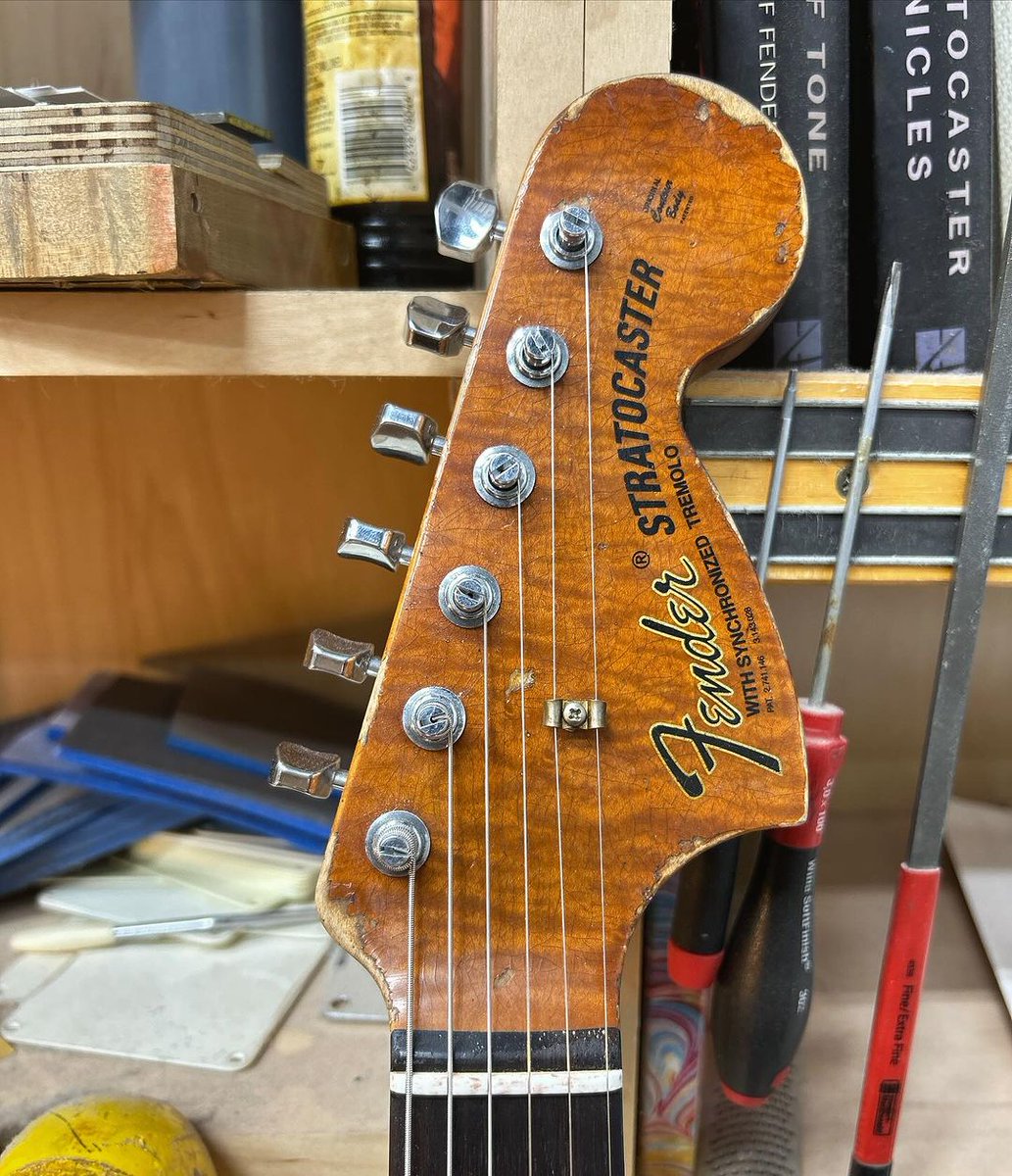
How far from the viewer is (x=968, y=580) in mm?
438

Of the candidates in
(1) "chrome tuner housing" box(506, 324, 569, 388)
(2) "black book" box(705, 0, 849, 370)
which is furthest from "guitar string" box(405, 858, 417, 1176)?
(2) "black book" box(705, 0, 849, 370)

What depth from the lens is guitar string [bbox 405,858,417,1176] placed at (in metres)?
0.38

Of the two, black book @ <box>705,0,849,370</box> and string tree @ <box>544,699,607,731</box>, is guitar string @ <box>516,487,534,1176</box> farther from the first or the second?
black book @ <box>705,0,849,370</box>

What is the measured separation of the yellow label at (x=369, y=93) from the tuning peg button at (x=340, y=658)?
29 centimetres

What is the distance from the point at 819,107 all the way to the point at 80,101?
0.34 m

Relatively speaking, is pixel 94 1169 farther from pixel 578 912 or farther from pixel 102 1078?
pixel 578 912

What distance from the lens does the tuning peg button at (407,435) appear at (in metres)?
0.38

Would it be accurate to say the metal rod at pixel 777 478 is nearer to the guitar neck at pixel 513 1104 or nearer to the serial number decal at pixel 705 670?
the serial number decal at pixel 705 670

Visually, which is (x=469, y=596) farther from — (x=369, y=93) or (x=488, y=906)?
(x=369, y=93)

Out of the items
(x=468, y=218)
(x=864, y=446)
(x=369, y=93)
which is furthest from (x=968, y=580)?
(x=369, y=93)

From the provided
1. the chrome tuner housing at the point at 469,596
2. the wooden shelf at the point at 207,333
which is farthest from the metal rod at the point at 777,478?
the chrome tuner housing at the point at 469,596

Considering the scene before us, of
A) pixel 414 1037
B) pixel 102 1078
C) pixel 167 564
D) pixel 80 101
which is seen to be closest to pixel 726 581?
pixel 414 1037

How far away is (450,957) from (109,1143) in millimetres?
211

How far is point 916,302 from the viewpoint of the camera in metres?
0.45
